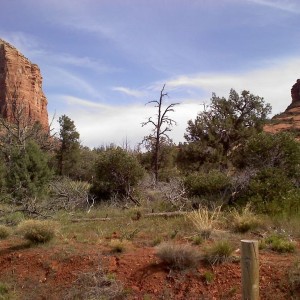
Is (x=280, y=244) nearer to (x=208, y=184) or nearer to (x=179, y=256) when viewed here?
(x=179, y=256)

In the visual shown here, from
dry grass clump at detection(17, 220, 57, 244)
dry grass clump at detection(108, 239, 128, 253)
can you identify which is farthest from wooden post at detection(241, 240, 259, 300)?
dry grass clump at detection(17, 220, 57, 244)

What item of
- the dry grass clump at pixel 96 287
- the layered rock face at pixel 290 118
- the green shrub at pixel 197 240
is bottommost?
the dry grass clump at pixel 96 287

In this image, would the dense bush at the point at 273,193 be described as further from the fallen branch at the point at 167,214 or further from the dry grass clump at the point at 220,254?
the dry grass clump at the point at 220,254

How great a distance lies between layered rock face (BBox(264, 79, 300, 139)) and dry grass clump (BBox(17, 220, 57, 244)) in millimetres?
38931

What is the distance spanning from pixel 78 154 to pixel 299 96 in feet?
165

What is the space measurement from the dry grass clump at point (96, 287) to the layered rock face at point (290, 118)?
40.5 meters

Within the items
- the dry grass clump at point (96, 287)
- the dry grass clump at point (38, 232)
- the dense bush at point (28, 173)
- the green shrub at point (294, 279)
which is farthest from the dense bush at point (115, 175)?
the green shrub at point (294, 279)

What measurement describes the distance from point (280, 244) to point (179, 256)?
2262 mm

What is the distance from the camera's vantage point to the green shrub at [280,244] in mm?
8883

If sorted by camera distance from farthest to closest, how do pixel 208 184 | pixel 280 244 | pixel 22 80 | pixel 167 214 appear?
pixel 22 80, pixel 208 184, pixel 167 214, pixel 280 244

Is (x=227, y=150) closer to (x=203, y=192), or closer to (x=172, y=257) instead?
(x=203, y=192)

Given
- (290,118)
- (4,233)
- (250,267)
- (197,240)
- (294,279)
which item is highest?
(290,118)

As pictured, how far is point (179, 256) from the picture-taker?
8352 mm

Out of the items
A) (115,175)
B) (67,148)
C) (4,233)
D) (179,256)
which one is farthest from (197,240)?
(67,148)
